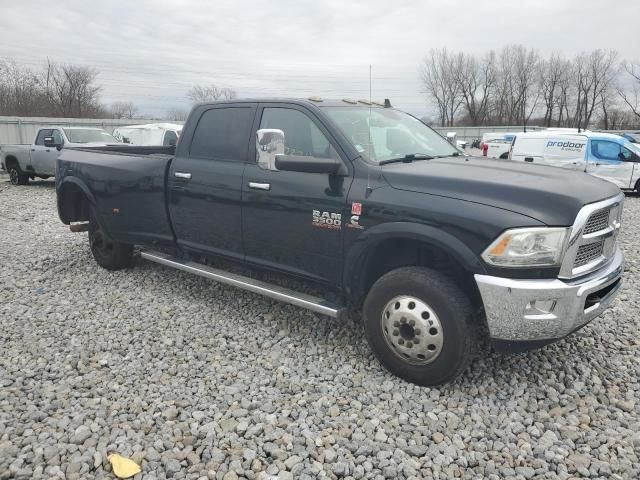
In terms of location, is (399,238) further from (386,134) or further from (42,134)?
(42,134)

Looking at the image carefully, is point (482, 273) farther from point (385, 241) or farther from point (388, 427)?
point (388, 427)

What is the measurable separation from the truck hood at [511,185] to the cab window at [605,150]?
41.8 ft

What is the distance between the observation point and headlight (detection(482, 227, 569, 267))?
2865 millimetres

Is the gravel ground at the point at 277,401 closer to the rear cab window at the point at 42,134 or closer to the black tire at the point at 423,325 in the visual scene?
the black tire at the point at 423,325

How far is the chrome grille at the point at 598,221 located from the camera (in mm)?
3070

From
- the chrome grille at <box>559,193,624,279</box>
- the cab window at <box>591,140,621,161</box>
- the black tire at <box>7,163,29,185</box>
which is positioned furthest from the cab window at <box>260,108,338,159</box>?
the black tire at <box>7,163,29,185</box>

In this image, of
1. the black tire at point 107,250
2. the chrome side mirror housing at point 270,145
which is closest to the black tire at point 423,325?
the chrome side mirror housing at point 270,145

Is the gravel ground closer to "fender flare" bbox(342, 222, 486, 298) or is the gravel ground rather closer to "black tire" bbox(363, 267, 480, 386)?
"black tire" bbox(363, 267, 480, 386)

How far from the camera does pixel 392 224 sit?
3.30 meters

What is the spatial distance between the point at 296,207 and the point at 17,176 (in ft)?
48.9

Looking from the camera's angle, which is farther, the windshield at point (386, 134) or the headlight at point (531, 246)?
the windshield at point (386, 134)

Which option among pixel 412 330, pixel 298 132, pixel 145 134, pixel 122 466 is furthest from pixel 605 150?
pixel 122 466

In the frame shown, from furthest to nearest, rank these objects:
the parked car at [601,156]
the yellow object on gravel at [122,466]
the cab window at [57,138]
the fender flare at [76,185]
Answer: the parked car at [601,156] < the cab window at [57,138] < the fender flare at [76,185] < the yellow object on gravel at [122,466]

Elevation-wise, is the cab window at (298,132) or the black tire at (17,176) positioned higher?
the cab window at (298,132)
